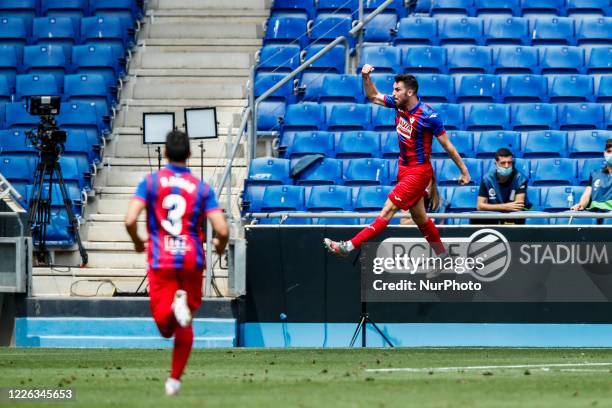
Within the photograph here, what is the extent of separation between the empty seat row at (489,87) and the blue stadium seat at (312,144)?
3.86 ft

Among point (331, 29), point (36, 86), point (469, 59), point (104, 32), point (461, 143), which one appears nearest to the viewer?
point (461, 143)

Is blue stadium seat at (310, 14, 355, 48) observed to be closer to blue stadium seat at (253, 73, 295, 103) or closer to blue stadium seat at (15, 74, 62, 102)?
blue stadium seat at (253, 73, 295, 103)

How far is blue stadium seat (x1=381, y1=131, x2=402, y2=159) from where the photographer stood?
1935 cm

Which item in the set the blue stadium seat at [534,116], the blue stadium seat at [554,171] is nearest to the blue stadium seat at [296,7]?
the blue stadium seat at [534,116]

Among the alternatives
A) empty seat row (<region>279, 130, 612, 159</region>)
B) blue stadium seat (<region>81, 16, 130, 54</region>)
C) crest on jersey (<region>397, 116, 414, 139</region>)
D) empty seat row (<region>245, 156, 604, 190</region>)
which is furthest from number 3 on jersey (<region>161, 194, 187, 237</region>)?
blue stadium seat (<region>81, 16, 130, 54</region>)

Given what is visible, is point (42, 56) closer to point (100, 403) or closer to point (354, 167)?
point (354, 167)

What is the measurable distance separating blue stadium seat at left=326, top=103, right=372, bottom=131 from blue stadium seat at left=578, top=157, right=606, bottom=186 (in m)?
3.30

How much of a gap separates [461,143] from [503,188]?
281 centimetres

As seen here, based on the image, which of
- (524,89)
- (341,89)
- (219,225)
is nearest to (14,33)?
(341,89)

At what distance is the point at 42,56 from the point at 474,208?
28.3ft

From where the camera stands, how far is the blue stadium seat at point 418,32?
855 inches

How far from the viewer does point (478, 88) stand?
2062 centimetres

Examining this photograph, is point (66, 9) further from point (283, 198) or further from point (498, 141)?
point (498, 141)

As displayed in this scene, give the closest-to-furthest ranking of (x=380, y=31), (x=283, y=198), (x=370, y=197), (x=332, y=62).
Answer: (x=370, y=197)
(x=283, y=198)
(x=332, y=62)
(x=380, y=31)
